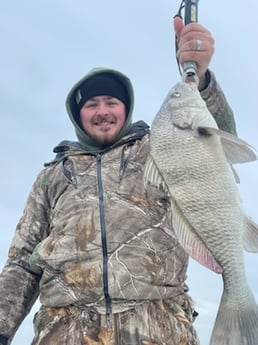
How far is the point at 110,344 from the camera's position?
14.8ft

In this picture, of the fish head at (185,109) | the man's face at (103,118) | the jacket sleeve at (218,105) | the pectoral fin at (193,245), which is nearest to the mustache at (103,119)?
the man's face at (103,118)

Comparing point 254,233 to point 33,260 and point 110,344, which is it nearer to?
point 110,344

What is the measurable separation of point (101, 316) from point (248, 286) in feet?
3.57

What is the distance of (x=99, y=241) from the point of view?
468cm

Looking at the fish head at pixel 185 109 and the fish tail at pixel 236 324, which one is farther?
the fish head at pixel 185 109

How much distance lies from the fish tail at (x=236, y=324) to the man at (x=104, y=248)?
0.77 meters

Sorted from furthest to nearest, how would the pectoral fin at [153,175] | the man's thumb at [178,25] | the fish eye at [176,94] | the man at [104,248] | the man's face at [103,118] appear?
the man's face at [103,118], the man's thumb at [178,25], the man at [104,248], the fish eye at [176,94], the pectoral fin at [153,175]

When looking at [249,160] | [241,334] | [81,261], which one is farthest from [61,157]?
[241,334]

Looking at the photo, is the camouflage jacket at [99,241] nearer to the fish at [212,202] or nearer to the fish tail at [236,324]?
the fish at [212,202]

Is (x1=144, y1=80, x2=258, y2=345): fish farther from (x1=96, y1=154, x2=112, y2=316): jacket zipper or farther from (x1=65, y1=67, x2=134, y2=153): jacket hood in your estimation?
(x1=65, y1=67, x2=134, y2=153): jacket hood

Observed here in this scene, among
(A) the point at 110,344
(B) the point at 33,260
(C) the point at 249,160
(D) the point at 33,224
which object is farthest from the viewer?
(D) the point at 33,224

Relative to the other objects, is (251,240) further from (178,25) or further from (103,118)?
(103,118)

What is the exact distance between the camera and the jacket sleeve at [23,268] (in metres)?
5.19

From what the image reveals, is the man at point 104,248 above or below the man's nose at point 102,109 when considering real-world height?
below
